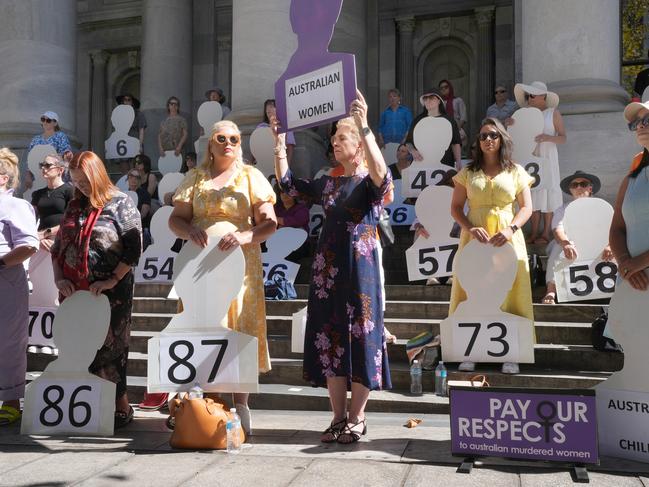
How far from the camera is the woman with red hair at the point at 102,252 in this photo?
528cm

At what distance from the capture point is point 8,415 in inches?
222

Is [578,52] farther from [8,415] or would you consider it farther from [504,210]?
[8,415]

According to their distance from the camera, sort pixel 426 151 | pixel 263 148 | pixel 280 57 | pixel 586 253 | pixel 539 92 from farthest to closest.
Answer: pixel 280 57, pixel 263 148, pixel 426 151, pixel 539 92, pixel 586 253

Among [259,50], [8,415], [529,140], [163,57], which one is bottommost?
[8,415]

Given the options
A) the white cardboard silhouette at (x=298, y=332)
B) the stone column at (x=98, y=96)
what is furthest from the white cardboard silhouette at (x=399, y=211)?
the stone column at (x=98, y=96)

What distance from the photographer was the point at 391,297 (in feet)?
25.9

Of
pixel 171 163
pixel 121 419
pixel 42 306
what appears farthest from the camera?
pixel 171 163

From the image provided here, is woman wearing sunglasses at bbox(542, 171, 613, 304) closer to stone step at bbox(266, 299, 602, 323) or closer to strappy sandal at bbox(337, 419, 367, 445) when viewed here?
stone step at bbox(266, 299, 602, 323)

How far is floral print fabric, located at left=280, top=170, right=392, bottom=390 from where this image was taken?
15.8 ft

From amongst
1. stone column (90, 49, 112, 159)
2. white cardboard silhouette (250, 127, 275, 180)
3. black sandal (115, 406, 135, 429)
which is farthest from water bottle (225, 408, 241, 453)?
stone column (90, 49, 112, 159)

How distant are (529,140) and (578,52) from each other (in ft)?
7.15

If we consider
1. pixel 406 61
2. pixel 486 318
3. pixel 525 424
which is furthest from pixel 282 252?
pixel 406 61

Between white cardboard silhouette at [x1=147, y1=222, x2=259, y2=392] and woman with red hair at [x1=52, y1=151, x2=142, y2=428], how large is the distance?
1.86 ft

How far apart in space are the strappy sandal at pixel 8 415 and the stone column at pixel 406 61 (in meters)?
12.6
